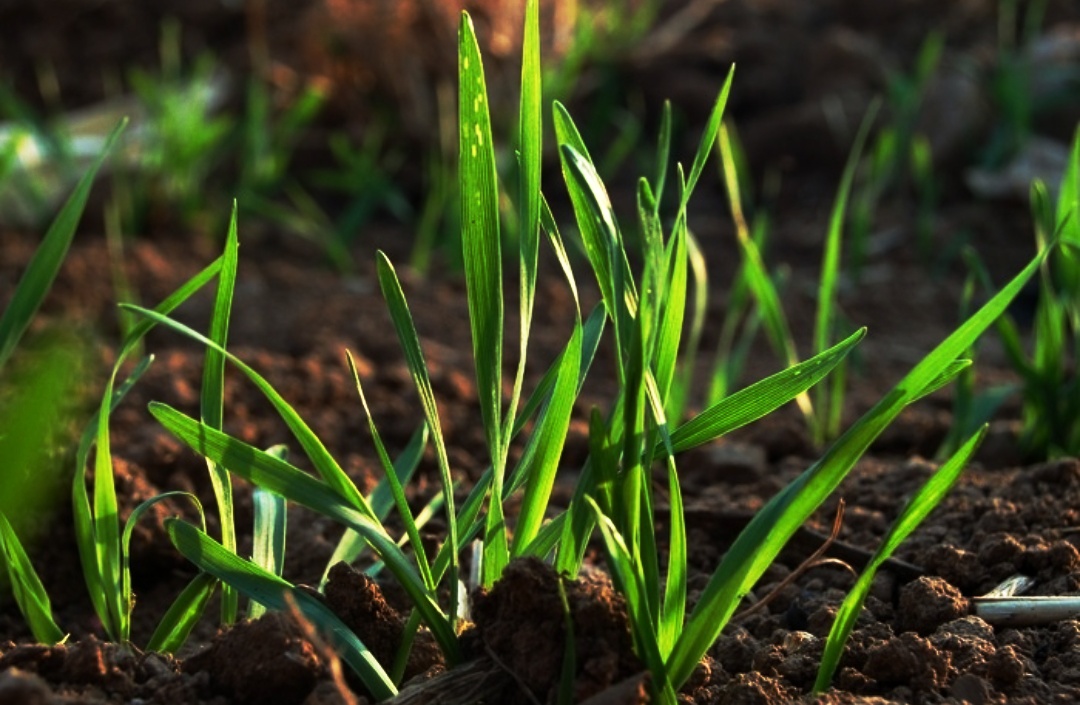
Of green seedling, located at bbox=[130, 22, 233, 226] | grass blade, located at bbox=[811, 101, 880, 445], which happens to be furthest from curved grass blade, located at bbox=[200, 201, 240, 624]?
green seedling, located at bbox=[130, 22, 233, 226]

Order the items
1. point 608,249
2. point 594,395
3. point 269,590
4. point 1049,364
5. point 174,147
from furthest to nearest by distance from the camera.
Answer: point 174,147 < point 594,395 < point 1049,364 < point 269,590 < point 608,249

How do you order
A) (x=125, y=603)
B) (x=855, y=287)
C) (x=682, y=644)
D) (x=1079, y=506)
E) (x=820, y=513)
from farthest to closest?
(x=855, y=287), (x=820, y=513), (x=1079, y=506), (x=125, y=603), (x=682, y=644)

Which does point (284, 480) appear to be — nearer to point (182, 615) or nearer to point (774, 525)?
point (182, 615)

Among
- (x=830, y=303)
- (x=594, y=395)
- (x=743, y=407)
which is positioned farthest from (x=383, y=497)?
(x=594, y=395)

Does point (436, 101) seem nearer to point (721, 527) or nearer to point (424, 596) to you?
point (721, 527)

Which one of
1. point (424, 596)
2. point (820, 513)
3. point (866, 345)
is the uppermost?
point (424, 596)

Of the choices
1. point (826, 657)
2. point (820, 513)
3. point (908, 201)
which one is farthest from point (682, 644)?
point (908, 201)
